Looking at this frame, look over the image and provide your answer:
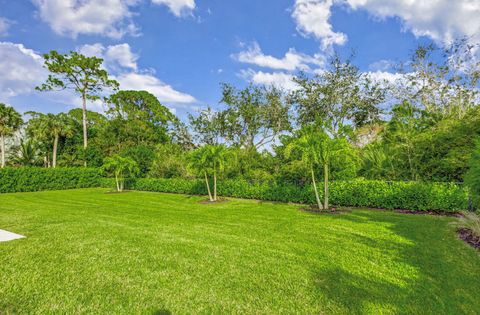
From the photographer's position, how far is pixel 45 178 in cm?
1814

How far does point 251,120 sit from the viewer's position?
22328 mm

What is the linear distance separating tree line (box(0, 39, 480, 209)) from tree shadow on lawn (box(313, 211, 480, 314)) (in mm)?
2335

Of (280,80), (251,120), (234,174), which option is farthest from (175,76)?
(234,174)

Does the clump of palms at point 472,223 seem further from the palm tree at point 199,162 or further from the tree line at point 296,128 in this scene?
the palm tree at point 199,162

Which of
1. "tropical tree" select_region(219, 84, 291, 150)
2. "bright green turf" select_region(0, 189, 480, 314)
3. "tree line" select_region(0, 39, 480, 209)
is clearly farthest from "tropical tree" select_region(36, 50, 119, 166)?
"bright green turf" select_region(0, 189, 480, 314)

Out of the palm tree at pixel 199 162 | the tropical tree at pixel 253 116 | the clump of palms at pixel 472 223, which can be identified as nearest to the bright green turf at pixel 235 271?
the clump of palms at pixel 472 223

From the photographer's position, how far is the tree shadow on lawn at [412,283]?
2.42 meters

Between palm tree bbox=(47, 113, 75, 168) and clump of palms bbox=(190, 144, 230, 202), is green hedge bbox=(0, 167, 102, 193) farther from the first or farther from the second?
clump of palms bbox=(190, 144, 230, 202)

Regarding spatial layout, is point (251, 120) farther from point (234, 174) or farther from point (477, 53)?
point (477, 53)

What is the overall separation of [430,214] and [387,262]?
596 cm

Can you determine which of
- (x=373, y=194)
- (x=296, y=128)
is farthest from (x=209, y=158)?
(x=296, y=128)

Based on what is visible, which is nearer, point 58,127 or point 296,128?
point 296,128

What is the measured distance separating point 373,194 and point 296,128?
12.5m

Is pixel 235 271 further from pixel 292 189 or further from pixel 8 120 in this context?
pixel 8 120
